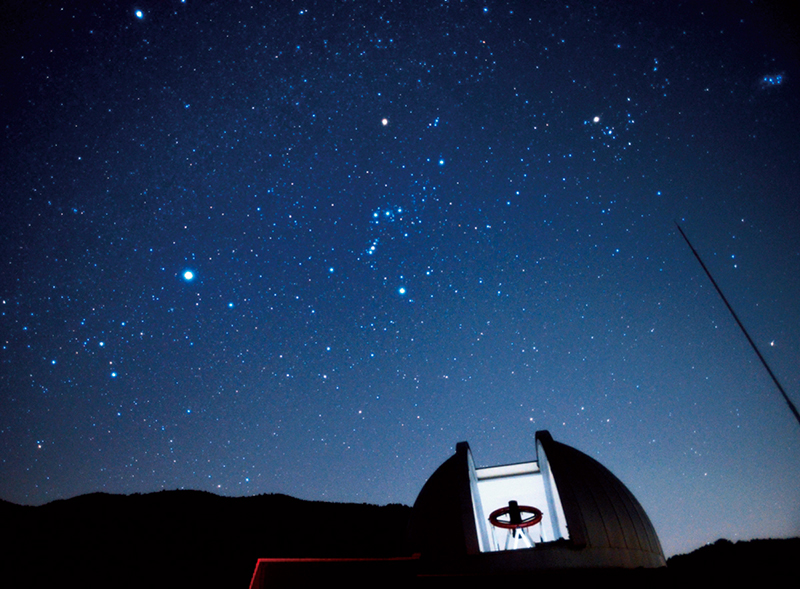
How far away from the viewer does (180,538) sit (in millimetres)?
21281

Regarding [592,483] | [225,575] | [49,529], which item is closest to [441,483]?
[592,483]

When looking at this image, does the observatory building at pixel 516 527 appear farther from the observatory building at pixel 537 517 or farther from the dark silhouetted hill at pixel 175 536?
the dark silhouetted hill at pixel 175 536

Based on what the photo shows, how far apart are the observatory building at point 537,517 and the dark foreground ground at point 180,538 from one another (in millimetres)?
6952

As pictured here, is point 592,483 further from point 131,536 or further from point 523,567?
point 131,536

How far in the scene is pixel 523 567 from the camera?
18.1ft

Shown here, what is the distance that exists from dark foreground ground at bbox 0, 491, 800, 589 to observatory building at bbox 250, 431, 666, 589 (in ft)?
23.2

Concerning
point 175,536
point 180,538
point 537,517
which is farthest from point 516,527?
point 175,536

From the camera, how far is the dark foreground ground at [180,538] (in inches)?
671

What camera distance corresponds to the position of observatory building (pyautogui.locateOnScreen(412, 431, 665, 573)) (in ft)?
18.7

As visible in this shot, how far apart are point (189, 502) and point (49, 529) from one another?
282 inches

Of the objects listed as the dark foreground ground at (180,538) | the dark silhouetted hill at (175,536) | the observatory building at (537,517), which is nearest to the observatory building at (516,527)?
the observatory building at (537,517)

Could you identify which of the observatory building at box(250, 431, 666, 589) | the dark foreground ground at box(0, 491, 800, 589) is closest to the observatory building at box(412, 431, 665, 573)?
the observatory building at box(250, 431, 666, 589)

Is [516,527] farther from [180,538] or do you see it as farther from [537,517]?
[180,538]

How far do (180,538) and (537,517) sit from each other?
23460 millimetres
